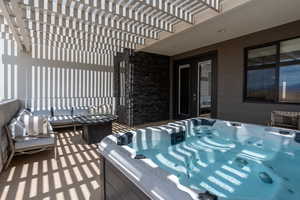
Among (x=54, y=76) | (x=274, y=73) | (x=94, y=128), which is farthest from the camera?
(x=54, y=76)

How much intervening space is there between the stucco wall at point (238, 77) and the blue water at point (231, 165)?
4.35ft

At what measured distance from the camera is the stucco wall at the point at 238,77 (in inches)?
132

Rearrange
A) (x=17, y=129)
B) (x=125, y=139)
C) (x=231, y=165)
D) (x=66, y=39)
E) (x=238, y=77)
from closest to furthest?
(x=125, y=139), (x=231, y=165), (x=17, y=129), (x=238, y=77), (x=66, y=39)

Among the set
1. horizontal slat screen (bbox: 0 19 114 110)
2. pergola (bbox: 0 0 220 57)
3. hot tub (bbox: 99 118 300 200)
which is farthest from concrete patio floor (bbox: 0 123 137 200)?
horizontal slat screen (bbox: 0 19 114 110)

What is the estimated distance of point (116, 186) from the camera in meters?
1.33

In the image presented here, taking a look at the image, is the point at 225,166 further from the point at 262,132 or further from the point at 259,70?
the point at 259,70

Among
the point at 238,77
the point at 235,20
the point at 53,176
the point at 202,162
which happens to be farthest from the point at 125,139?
the point at 238,77

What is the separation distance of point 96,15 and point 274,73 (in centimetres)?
410

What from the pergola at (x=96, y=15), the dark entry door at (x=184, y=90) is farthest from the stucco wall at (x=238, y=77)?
the pergola at (x=96, y=15)

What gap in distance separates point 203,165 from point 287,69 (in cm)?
299

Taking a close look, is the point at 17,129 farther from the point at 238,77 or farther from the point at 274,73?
the point at 274,73

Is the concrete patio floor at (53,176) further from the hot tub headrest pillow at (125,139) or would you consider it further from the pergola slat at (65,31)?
the pergola slat at (65,31)

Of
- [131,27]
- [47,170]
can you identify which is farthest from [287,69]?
[47,170]

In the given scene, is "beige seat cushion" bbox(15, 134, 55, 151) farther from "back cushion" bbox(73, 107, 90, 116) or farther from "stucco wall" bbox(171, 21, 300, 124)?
"stucco wall" bbox(171, 21, 300, 124)
